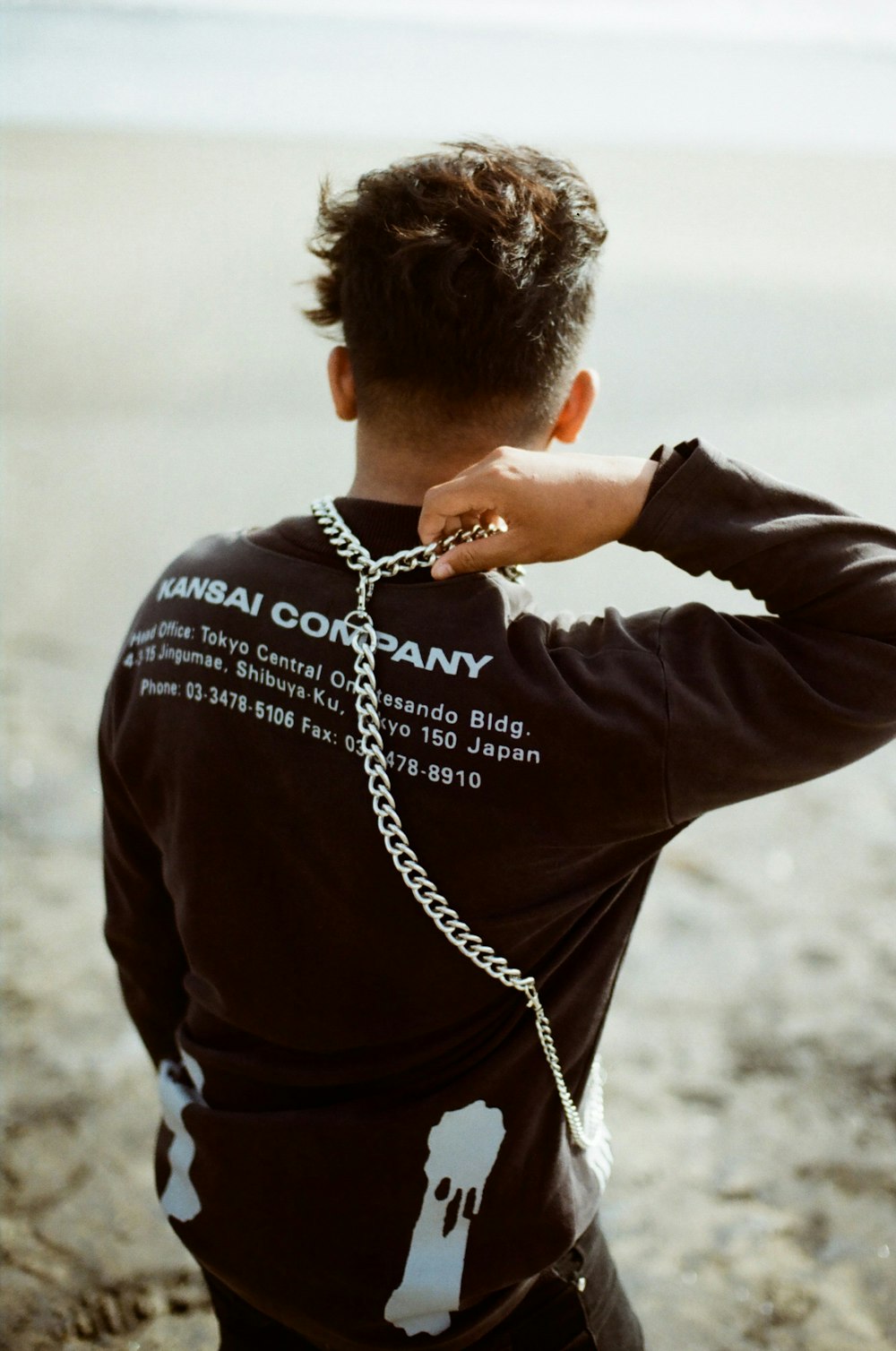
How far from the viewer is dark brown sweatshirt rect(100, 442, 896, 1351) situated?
3.49 ft

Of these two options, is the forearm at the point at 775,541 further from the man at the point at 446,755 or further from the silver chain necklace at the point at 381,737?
the silver chain necklace at the point at 381,737

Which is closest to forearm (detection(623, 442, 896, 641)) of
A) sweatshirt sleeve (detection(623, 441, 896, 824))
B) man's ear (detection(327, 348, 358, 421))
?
sweatshirt sleeve (detection(623, 441, 896, 824))

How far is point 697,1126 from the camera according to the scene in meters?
2.69

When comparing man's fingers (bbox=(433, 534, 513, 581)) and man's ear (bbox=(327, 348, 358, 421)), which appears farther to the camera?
Result: man's ear (bbox=(327, 348, 358, 421))

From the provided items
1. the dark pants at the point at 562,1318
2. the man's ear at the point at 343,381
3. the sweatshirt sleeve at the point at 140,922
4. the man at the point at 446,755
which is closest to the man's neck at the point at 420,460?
the man at the point at 446,755

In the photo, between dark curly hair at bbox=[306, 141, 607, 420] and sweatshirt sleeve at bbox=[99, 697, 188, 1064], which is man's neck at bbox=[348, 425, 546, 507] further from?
sweatshirt sleeve at bbox=[99, 697, 188, 1064]

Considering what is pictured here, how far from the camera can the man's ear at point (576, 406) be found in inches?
51.9

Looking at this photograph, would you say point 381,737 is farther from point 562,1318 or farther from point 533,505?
point 562,1318

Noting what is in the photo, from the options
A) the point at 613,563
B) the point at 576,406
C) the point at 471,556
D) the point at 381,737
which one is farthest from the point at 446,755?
the point at 613,563

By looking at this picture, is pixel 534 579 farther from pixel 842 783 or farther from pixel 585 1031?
pixel 585 1031

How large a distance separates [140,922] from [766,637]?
2.89 ft

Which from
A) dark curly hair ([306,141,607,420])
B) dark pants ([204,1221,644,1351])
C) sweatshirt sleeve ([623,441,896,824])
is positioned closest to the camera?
sweatshirt sleeve ([623,441,896,824])

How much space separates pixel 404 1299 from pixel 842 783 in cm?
309

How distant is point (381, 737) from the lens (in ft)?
3.59
